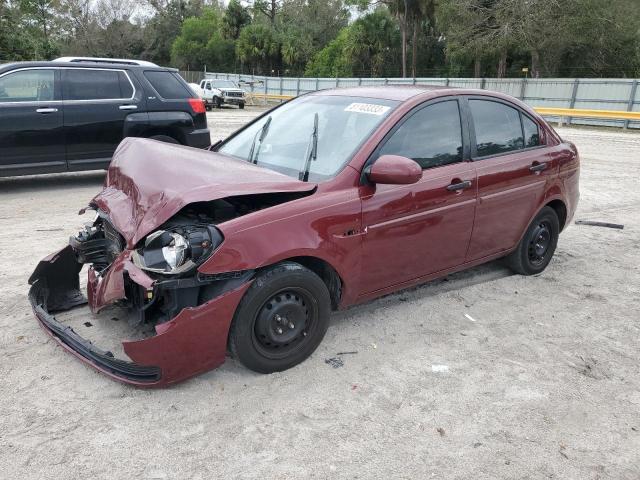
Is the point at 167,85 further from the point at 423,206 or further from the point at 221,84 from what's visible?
the point at 221,84

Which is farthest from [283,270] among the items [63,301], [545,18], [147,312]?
[545,18]

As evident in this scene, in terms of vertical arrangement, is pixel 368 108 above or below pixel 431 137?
above

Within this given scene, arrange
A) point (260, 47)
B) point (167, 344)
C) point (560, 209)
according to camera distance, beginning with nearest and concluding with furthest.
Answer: point (167, 344) → point (560, 209) → point (260, 47)

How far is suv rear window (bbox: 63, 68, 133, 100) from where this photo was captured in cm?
818

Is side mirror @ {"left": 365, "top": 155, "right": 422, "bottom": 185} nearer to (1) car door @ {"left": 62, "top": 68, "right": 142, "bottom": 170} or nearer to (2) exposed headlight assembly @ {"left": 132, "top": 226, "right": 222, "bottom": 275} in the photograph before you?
(2) exposed headlight assembly @ {"left": 132, "top": 226, "right": 222, "bottom": 275}

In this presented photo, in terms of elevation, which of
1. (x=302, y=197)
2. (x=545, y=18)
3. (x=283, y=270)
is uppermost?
(x=545, y=18)

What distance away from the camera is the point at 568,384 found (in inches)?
137

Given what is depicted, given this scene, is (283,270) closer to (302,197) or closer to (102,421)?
(302,197)

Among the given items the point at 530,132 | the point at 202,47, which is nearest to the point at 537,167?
the point at 530,132

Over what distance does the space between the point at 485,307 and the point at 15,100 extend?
22.2 ft

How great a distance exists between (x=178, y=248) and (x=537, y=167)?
10.8 ft

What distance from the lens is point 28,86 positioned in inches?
307

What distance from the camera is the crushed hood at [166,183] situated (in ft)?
10.5

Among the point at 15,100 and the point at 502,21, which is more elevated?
the point at 502,21
